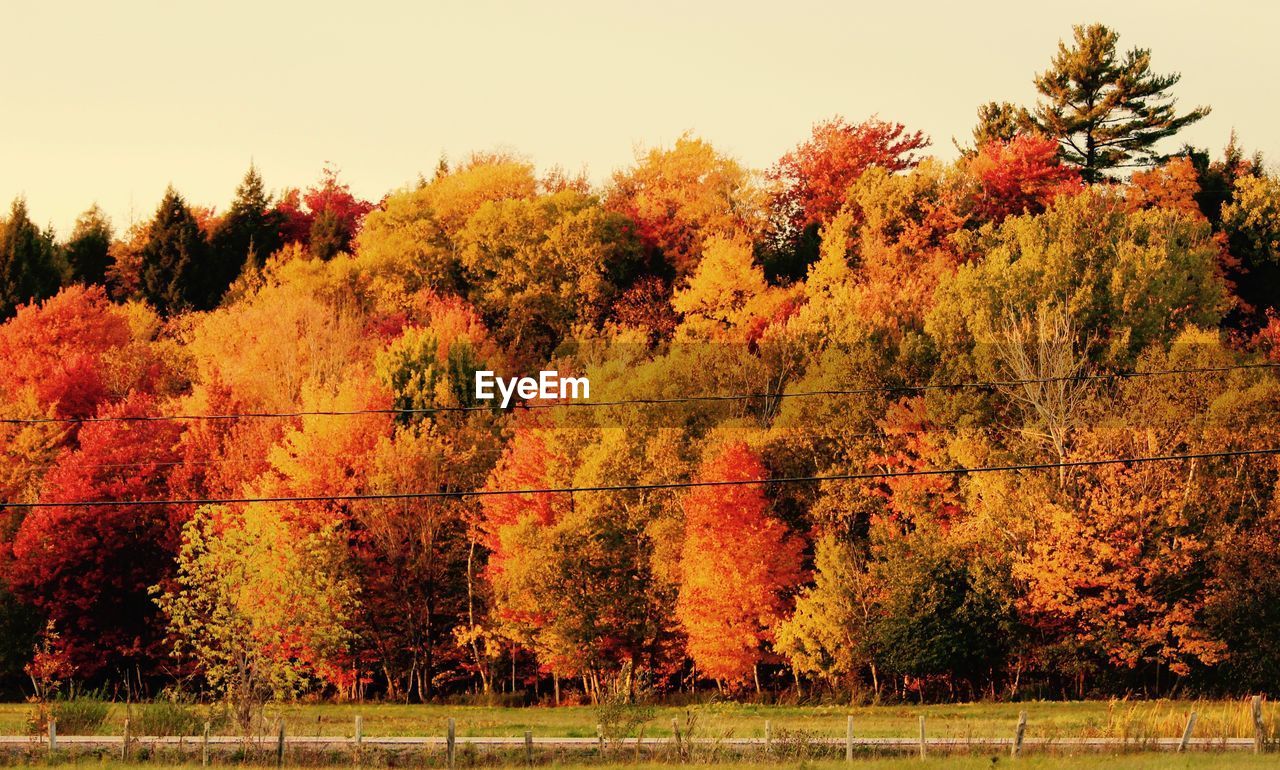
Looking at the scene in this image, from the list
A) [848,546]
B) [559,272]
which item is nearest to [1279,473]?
[848,546]

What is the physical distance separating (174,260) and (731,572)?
158 feet

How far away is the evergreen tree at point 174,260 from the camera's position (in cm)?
9425

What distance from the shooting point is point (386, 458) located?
6494 centimetres

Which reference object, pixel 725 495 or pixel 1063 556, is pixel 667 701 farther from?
pixel 1063 556

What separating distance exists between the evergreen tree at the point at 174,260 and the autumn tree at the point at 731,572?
142 feet

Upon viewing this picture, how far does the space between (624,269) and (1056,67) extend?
24.6 metres

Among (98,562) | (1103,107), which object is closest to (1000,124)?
(1103,107)

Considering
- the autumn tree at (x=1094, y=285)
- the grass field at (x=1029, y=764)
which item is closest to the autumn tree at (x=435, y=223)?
the autumn tree at (x=1094, y=285)

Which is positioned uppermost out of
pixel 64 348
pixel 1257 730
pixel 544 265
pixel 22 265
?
pixel 22 265

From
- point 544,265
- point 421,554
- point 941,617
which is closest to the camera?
point 941,617

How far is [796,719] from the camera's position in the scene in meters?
49.6

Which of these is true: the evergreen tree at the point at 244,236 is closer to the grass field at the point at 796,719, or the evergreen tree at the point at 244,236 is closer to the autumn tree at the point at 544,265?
the autumn tree at the point at 544,265

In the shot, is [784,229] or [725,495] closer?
[725,495]

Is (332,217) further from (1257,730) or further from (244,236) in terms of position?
(1257,730)
